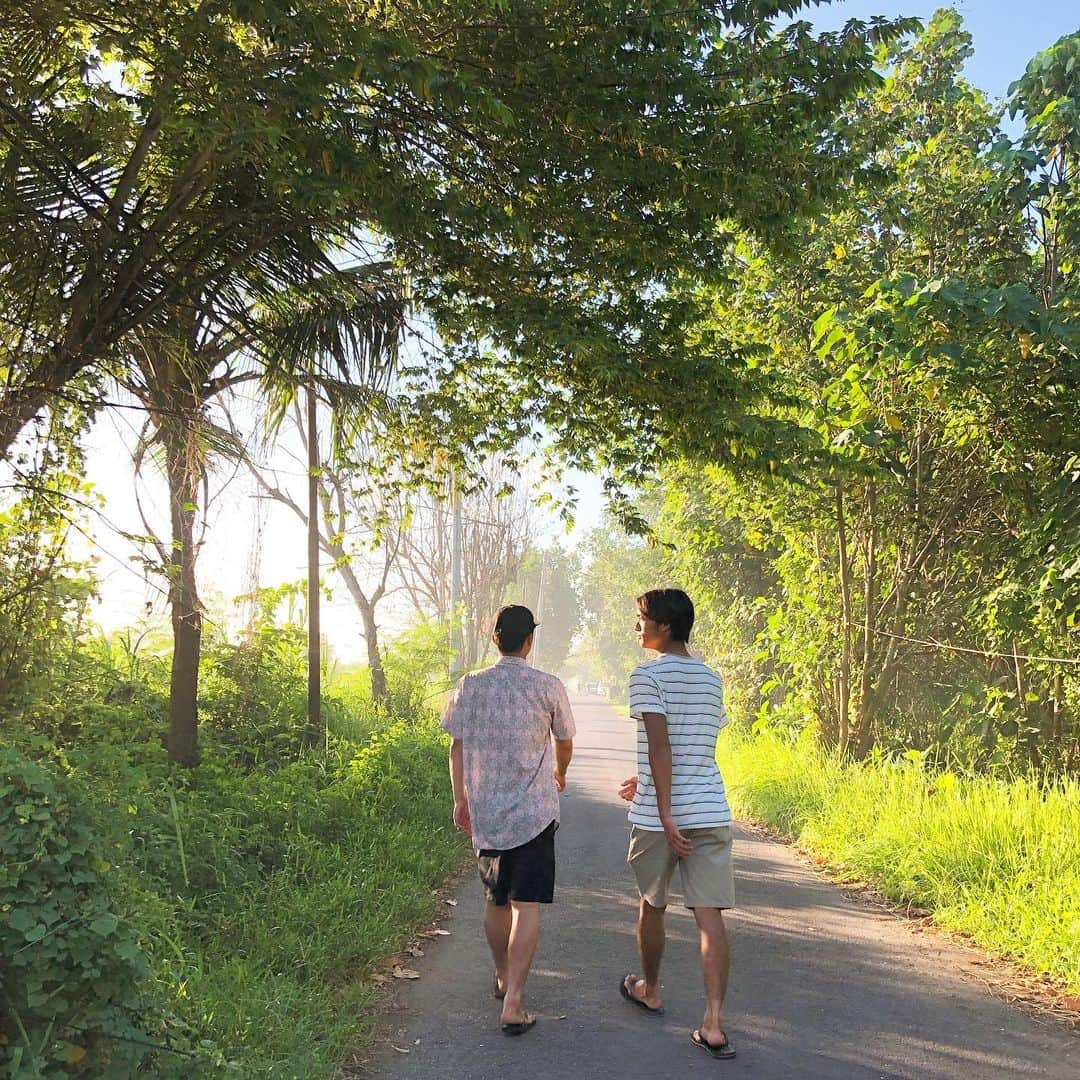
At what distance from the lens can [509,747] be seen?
4.57 meters

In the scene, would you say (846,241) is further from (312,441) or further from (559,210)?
(312,441)

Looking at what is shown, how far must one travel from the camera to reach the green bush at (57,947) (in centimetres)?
274

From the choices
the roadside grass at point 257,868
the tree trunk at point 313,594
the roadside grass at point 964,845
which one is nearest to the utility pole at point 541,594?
the tree trunk at point 313,594

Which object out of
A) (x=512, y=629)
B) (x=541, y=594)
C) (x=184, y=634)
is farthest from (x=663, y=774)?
(x=541, y=594)

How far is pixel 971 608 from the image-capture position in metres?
9.03

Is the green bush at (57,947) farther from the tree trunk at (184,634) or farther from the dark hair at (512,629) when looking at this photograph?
the tree trunk at (184,634)

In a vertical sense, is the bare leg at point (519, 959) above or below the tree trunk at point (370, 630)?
below

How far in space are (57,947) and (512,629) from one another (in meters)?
2.39

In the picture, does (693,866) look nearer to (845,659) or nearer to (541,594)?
(845,659)

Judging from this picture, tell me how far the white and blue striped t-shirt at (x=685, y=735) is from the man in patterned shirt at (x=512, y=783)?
423 millimetres

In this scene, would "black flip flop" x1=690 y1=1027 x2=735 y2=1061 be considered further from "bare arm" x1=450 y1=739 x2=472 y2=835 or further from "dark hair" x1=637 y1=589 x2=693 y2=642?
"dark hair" x1=637 y1=589 x2=693 y2=642

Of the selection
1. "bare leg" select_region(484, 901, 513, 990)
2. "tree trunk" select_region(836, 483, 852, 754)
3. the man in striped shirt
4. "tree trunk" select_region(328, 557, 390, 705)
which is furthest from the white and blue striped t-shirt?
"tree trunk" select_region(328, 557, 390, 705)

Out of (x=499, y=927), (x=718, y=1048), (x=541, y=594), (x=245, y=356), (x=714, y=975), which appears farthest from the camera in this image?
(x=541, y=594)

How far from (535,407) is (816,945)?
444 centimetres
